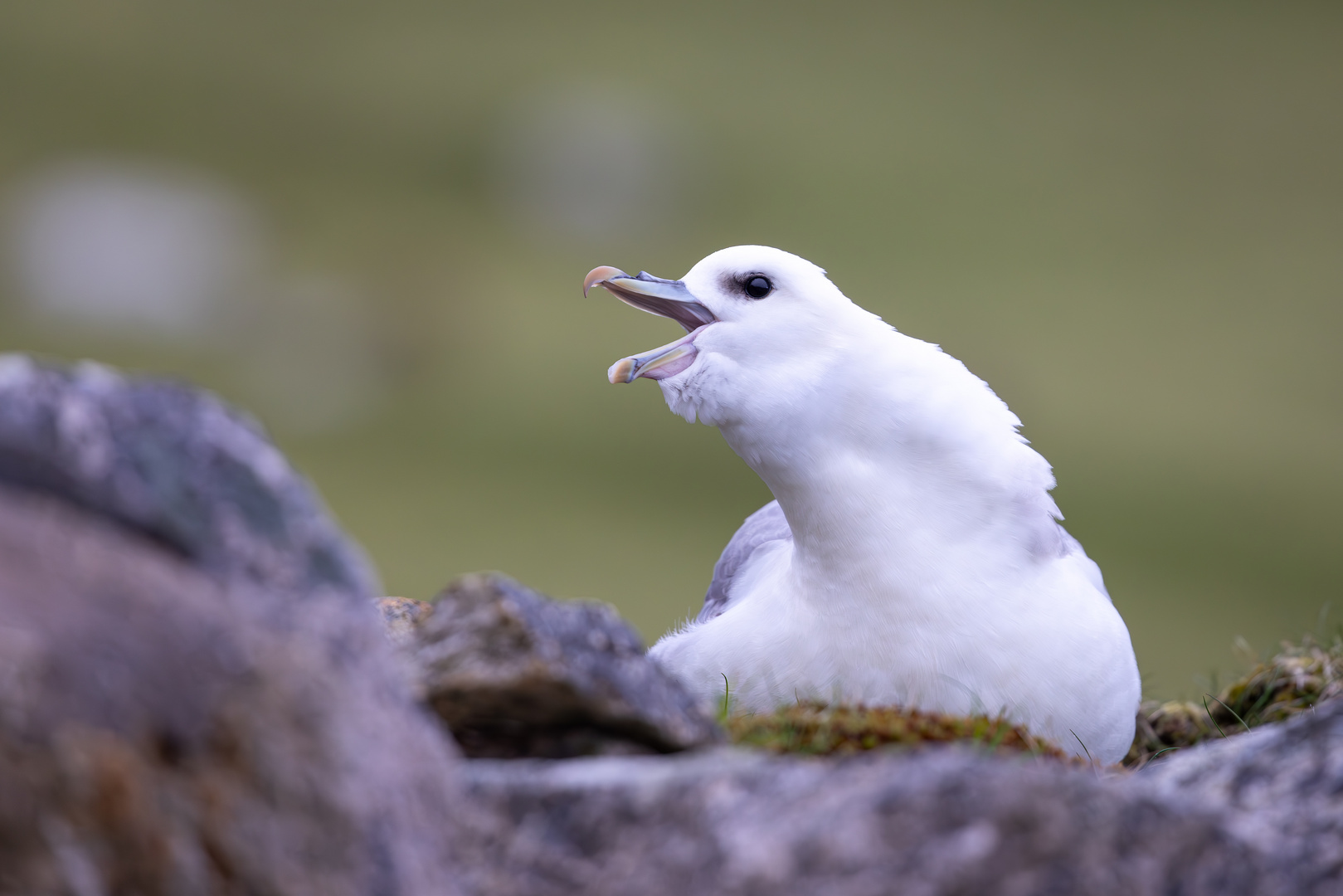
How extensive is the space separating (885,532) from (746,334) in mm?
859

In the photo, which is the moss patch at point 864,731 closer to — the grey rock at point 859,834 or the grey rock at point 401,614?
the grey rock at point 859,834

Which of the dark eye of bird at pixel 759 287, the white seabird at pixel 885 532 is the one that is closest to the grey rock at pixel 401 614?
the white seabird at pixel 885 532

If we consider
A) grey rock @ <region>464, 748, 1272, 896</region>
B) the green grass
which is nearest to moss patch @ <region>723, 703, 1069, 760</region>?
the green grass

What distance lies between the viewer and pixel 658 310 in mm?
5348

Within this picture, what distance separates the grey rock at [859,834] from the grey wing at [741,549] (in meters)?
3.20

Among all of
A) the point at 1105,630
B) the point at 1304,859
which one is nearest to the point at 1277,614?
the point at 1105,630

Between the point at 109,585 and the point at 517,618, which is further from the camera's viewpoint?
the point at 517,618

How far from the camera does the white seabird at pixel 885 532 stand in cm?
463

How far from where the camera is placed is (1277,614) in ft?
99.3

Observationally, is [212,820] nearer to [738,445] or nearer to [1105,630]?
[738,445]

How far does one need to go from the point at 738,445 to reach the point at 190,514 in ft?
8.62

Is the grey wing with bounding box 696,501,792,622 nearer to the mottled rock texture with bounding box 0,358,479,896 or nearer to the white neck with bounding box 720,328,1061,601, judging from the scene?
the white neck with bounding box 720,328,1061,601

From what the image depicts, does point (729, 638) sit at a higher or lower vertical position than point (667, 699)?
higher

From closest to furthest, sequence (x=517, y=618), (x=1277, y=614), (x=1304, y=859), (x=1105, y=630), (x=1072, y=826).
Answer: (x=1072, y=826), (x=1304, y=859), (x=517, y=618), (x=1105, y=630), (x=1277, y=614)
